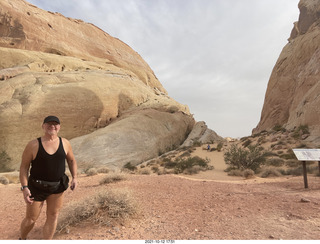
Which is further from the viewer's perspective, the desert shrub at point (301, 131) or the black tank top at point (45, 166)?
the desert shrub at point (301, 131)

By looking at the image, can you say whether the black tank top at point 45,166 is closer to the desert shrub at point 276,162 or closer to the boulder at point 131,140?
the desert shrub at point 276,162

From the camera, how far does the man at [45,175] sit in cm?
315

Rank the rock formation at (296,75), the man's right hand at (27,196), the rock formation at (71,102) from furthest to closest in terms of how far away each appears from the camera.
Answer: the rock formation at (296,75) < the rock formation at (71,102) < the man's right hand at (27,196)

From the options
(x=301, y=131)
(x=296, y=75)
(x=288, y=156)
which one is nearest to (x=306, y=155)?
(x=288, y=156)

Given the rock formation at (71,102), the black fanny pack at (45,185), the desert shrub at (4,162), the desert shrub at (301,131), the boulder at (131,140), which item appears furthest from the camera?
the rock formation at (71,102)

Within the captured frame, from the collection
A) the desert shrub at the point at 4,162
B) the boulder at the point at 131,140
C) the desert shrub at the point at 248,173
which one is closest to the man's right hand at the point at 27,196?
the desert shrub at the point at 248,173

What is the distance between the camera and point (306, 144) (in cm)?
1730

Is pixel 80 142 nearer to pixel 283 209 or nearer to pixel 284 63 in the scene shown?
pixel 283 209

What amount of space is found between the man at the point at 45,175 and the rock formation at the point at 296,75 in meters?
25.1

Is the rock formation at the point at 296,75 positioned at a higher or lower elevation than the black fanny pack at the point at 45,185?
higher

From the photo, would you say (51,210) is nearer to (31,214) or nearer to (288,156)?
(31,214)

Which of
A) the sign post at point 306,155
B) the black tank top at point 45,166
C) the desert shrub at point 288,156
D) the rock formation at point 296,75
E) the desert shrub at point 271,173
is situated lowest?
the desert shrub at point 271,173

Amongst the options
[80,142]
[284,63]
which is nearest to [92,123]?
[80,142]

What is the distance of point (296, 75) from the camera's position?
31.5 metres
